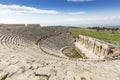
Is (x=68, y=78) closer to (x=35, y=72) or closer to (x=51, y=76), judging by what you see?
(x=51, y=76)

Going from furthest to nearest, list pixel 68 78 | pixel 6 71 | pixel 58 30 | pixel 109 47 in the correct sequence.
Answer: pixel 58 30, pixel 109 47, pixel 6 71, pixel 68 78

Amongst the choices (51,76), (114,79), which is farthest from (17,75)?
(114,79)

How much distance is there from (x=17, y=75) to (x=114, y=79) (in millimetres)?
3511

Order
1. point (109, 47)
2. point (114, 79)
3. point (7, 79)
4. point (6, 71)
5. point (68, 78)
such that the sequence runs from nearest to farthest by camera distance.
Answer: point (7, 79)
point (68, 78)
point (6, 71)
point (114, 79)
point (109, 47)

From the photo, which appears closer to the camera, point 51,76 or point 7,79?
point 7,79

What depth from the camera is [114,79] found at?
518cm

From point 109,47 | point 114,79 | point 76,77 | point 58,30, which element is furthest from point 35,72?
point 58,30

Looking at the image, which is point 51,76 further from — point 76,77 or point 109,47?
point 109,47

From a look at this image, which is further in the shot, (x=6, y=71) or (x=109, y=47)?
(x=109, y=47)

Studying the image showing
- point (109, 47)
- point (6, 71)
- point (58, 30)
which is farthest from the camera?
point (58, 30)

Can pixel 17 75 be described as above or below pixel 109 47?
above

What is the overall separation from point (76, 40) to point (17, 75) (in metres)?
42.1

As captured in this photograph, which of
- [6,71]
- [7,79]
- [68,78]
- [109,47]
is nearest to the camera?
[7,79]

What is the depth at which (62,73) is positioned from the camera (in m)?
4.93
